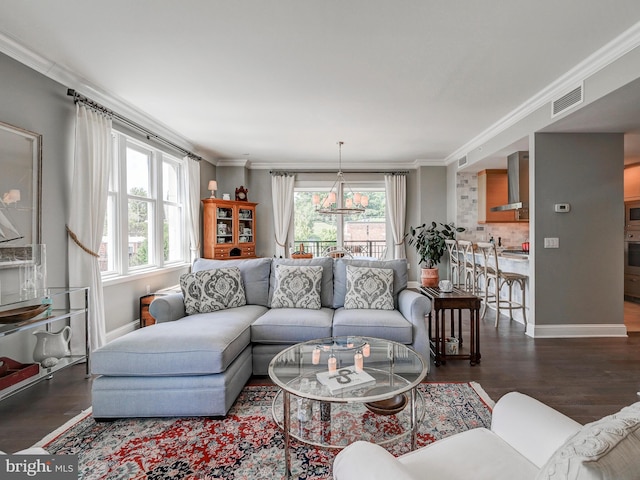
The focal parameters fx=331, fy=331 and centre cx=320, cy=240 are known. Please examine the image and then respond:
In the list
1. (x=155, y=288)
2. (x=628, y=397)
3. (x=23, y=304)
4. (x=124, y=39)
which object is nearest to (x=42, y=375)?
(x=23, y=304)

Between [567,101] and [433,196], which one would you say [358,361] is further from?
[433,196]

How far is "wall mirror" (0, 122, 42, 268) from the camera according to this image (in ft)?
8.19

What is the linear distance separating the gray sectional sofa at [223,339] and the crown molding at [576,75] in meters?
2.33

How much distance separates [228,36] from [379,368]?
8.40 ft

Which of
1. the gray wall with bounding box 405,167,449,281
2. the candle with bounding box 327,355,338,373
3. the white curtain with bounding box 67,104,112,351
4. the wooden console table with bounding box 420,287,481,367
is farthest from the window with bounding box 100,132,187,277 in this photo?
the gray wall with bounding box 405,167,449,281

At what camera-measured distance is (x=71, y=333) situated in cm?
300

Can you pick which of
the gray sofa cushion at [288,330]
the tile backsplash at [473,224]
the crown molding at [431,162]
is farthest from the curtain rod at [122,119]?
the tile backsplash at [473,224]

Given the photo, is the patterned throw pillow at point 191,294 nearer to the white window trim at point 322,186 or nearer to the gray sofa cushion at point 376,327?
the gray sofa cushion at point 376,327

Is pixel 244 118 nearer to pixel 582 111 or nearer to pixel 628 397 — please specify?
pixel 582 111

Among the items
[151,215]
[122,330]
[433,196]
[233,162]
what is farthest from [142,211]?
[433,196]

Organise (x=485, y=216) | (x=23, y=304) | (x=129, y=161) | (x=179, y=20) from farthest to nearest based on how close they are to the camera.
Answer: (x=485, y=216)
(x=129, y=161)
(x=23, y=304)
(x=179, y=20)

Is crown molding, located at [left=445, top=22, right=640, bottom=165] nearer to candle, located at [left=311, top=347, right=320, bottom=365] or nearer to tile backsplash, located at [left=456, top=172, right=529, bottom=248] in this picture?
tile backsplash, located at [left=456, top=172, right=529, bottom=248]

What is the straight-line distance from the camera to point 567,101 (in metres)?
3.19

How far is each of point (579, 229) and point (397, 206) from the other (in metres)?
3.50
